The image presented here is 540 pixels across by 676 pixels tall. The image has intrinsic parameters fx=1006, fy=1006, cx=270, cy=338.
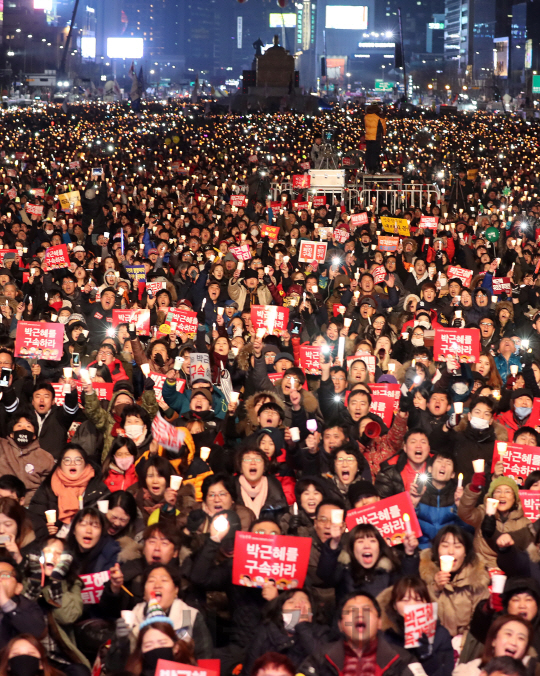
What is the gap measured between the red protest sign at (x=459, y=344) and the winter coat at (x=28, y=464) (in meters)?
4.01

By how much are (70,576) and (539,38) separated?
110 m

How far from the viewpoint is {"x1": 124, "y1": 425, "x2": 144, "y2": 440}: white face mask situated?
691 centimetres

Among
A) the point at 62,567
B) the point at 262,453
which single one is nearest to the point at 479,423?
the point at 262,453

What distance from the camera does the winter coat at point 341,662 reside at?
4.36 metres

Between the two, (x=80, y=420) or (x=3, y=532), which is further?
(x=80, y=420)

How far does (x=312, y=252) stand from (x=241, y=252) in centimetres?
101

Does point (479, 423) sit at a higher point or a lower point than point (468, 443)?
higher

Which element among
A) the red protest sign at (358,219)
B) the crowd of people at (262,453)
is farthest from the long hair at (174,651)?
the red protest sign at (358,219)

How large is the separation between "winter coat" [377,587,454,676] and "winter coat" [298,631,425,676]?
12 centimetres

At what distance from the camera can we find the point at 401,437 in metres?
7.29

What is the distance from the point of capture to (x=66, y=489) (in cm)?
627

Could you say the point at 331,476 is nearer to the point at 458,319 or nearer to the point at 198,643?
the point at 198,643

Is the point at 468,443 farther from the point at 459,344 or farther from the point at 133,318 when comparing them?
the point at 133,318

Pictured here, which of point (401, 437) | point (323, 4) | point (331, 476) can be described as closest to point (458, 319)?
point (401, 437)
